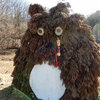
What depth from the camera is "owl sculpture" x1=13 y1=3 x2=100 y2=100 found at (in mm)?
2418

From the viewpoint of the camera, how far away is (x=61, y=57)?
2.47 meters

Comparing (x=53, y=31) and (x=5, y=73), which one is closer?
(x=53, y=31)

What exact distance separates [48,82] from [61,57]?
522mm

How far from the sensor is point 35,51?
2.60 meters

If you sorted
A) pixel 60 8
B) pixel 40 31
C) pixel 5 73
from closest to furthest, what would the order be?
1. pixel 40 31
2. pixel 60 8
3. pixel 5 73

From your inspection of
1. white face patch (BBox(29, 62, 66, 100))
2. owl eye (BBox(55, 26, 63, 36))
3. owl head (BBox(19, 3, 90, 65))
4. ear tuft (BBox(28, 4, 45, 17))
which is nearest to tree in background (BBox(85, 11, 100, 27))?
ear tuft (BBox(28, 4, 45, 17))

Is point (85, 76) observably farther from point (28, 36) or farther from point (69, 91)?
point (28, 36)

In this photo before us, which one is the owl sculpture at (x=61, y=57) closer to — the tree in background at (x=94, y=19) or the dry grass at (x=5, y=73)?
the dry grass at (x=5, y=73)

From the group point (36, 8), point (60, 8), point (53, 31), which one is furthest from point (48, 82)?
point (36, 8)

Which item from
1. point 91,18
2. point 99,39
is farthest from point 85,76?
point 91,18

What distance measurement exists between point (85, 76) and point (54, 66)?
0.56 m

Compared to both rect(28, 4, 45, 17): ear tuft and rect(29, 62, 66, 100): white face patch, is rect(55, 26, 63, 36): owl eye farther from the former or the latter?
rect(28, 4, 45, 17): ear tuft

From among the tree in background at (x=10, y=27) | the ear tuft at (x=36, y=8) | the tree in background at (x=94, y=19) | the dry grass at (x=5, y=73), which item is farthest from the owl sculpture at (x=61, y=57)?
the tree in background at (x=94, y=19)

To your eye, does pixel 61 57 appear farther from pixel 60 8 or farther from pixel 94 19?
pixel 94 19
